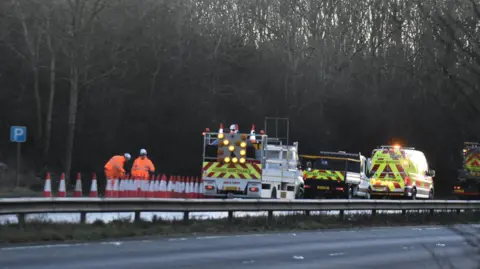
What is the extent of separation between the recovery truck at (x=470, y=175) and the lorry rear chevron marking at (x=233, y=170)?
1626cm

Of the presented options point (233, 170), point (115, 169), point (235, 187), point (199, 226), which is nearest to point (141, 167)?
point (115, 169)

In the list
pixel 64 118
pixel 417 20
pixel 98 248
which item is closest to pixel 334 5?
pixel 64 118

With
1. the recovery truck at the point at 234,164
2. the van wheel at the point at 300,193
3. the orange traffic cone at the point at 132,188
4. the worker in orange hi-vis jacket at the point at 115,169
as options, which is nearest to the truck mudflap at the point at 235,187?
the recovery truck at the point at 234,164

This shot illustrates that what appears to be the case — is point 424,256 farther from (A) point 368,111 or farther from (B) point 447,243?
(A) point 368,111

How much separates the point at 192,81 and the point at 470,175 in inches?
801

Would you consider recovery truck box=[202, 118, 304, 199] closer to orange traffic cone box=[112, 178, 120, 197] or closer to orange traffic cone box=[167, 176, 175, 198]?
orange traffic cone box=[167, 176, 175, 198]

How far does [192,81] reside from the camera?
193 feet

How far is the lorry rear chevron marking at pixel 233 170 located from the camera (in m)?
31.9

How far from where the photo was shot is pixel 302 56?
205 ft

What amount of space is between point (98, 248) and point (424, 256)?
18.6ft

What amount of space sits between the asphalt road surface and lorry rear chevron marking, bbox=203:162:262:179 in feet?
35.2

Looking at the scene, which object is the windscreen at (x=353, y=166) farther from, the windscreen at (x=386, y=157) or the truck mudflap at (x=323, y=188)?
the windscreen at (x=386, y=157)

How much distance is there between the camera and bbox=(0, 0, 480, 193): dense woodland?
51938 mm

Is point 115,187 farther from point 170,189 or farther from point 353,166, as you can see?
point 353,166
